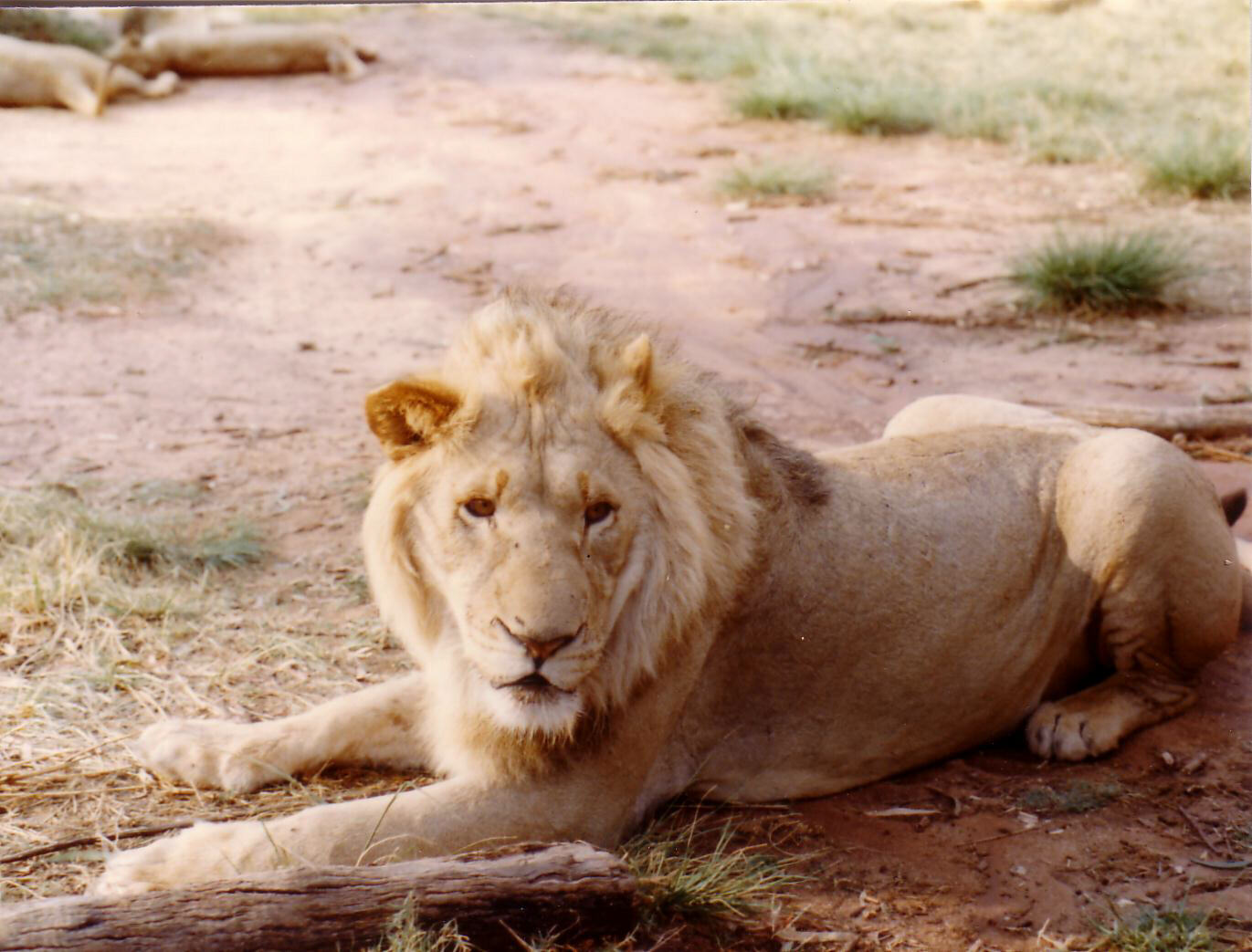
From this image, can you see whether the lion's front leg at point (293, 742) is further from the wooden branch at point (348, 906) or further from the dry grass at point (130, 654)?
the wooden branch at point (348, 906)

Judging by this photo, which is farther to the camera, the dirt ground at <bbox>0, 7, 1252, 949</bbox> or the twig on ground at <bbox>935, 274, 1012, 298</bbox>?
the twig on ground at <bbox>935, 274, 1012, 298</bbox>

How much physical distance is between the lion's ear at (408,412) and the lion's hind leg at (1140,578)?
228 centimetres

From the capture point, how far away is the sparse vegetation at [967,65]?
13.3 meters

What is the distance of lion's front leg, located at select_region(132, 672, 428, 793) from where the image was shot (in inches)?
165

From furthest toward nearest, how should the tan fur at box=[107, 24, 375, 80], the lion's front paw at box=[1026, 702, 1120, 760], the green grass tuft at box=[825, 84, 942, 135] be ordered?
the tan fur at box=[107, 24, 375, 80], the green grass tuft at box=[825, 84, 942, 135], the lion's front paw at box=[1026, 702, 1120, 760]

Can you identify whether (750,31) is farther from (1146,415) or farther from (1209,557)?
(1209,557)

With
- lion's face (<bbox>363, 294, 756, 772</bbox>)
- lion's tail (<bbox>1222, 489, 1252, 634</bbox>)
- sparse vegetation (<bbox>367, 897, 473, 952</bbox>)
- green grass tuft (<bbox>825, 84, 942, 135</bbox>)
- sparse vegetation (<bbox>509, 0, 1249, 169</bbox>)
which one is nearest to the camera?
sparse vegetation (<bbox>367, 897, 473, 952</bbox>)

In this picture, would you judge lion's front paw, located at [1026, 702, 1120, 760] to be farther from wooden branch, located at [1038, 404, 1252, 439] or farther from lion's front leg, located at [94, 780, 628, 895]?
wooden branch, located at [1038, 404, 1252, 439]

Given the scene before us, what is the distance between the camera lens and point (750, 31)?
1777 centimetres

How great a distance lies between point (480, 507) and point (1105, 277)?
6934 millimetres

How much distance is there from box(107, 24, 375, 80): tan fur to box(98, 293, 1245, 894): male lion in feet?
41.3

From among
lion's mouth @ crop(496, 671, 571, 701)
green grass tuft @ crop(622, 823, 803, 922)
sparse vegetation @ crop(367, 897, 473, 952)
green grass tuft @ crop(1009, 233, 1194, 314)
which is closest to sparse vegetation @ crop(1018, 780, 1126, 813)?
green grass tuft @ crop(622, 823, 803, 922)

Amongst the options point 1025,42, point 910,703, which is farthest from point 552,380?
point 1025,42

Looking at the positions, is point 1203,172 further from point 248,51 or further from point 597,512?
point 248,51
